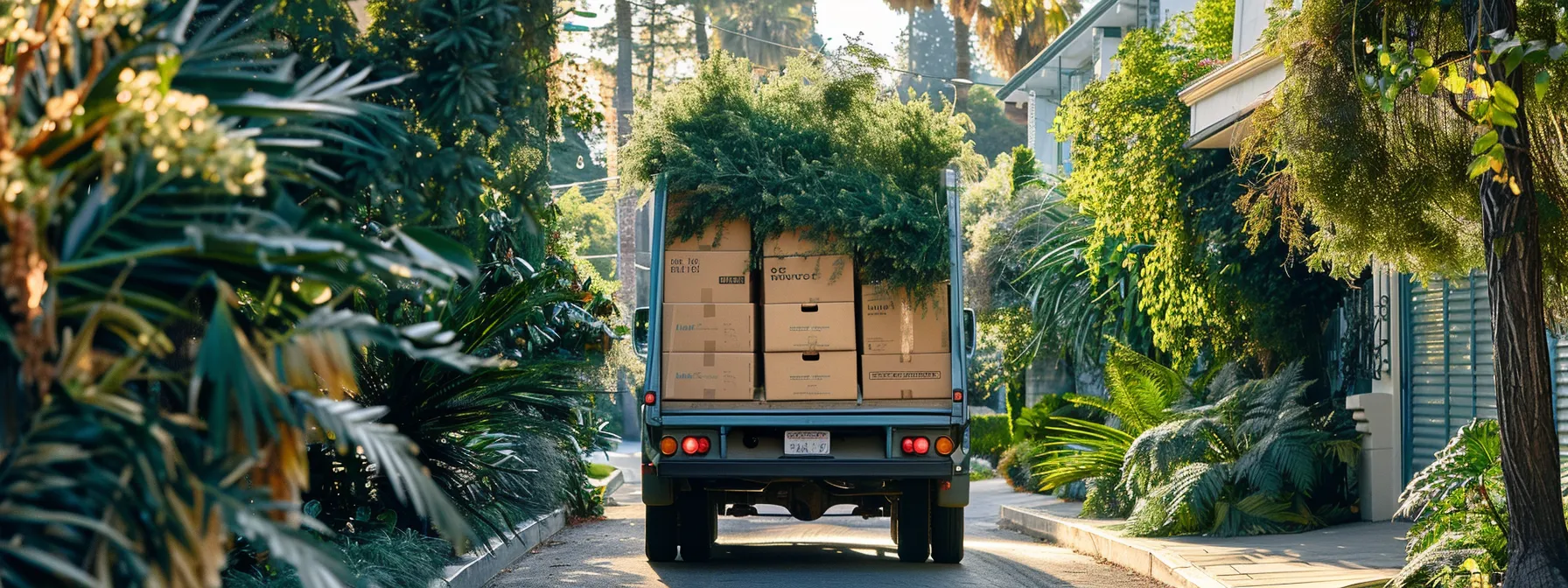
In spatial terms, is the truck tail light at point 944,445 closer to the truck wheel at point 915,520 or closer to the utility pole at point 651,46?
the truck wheel at point 915,520

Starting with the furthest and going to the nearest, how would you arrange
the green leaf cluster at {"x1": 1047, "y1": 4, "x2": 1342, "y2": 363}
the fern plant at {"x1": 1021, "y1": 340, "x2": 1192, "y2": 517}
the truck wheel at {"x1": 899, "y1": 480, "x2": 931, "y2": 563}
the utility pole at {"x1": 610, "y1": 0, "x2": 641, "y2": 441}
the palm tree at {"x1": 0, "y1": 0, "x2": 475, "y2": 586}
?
Answer: the utility pole at {"x1": 610, "y1": 0, "x2": 641, "y2": 441}, the fern plant at {"x1": 1021, "y1": 340, "x2": 1192, "y2": 517}, the green leaf cluster at {"x1": 1047, "y1": 4, "x2": 1342, "y2": 363}, the truck wheel at {"x1": 899, "y1": 480, "x2": 931, "y2": 563}, the palm tree at {"x1": 0, "y1": 0, "x2": 475, "y2": 586}

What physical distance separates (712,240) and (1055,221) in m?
15.4

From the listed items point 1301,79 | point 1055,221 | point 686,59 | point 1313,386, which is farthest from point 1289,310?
point 686,59

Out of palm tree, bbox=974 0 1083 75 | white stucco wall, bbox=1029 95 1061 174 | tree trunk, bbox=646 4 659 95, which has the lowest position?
white stucco wall, bbox=1029 95 1061 174

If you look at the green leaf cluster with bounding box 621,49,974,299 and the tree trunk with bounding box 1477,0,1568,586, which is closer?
the tree trunk with bounding box 1477,0,1568,586

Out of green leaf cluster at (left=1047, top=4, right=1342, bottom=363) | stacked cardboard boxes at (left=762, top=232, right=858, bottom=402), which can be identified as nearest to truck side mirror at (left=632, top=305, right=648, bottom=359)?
stacked cardboard boxes at (left=762, top=232, right=858, bottom=402)

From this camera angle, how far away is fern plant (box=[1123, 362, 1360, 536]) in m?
12.5

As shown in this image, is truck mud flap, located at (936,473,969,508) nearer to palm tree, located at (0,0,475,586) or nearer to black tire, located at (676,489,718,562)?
black tire, located at (676,489,718,562)

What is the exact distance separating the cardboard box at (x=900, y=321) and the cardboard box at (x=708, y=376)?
86 cm

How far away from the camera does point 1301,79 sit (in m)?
8.29

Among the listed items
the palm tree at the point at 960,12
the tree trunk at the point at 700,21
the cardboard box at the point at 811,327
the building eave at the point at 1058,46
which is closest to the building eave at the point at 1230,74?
the cardboard box at the point at 811,327

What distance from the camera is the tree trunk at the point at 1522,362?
6.91 m

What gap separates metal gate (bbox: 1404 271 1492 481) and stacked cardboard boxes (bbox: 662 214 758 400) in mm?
5929

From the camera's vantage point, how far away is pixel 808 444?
392 inches
